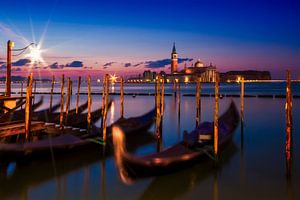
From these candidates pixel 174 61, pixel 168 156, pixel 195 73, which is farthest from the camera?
pixel 174 61

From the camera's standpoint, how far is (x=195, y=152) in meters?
7.07

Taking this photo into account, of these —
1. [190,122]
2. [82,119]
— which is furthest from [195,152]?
[190,122]

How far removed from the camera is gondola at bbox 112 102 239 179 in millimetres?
5448

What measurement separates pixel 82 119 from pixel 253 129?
323 inches

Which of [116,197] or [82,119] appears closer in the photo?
[116,197]

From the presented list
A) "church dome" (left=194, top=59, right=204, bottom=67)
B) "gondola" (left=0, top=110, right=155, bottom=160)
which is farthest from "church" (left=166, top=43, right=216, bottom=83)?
"gondola" (left=0, top=110, right=155, bottom=160)

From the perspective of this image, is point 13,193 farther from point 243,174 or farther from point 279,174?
point 279,174

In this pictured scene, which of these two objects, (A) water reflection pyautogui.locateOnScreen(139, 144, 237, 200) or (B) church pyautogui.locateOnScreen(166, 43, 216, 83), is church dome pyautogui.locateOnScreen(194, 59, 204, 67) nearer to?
(B) church pyautogui.locateOnScreen(166, 43, 216, 83)

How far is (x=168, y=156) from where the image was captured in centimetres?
648

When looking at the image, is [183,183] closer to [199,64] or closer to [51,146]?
[51,146]

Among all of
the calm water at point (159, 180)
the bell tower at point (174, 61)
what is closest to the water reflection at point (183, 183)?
the calm water at point (159, 180)

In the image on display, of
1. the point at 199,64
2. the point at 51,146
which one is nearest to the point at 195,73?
the point at 199,64

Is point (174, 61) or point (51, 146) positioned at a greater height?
point (174, 61)

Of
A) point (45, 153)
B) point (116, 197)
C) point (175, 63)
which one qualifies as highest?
point (175, 63)
